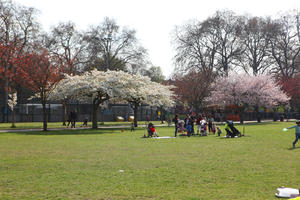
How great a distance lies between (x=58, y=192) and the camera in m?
7.58

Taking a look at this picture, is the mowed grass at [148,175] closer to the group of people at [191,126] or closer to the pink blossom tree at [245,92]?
the group of people at [191,126]

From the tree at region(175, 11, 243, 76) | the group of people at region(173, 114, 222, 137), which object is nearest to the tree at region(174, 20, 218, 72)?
the tree at region(175, 11, 243, 76)

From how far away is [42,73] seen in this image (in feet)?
102

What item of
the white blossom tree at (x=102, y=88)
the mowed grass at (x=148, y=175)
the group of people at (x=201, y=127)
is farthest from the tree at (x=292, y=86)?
the mowed grass at (x=148, y=175)

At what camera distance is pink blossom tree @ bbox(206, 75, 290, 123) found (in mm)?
50906

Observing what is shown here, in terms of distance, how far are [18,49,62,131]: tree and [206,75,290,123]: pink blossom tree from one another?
80.7 ft

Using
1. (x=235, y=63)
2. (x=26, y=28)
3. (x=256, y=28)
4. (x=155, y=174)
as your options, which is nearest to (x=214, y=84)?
(x=235, y=63)

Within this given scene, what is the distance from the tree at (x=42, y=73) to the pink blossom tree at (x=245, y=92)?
24.6m

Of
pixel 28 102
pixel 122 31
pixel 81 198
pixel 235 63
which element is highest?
pixel 122 31

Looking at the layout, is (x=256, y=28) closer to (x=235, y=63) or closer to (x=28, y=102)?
(x=235, y=63)

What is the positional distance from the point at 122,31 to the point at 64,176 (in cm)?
4530

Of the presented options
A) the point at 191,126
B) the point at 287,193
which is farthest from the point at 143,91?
the point at 287,193

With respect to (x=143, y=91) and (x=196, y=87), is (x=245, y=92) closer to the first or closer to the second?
(x=196, y=87)

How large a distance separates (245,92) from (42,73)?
1210 inches
